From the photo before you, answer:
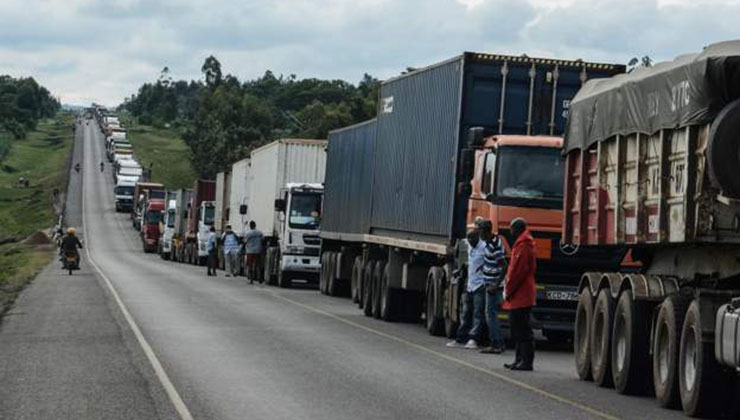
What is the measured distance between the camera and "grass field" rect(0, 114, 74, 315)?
2070 inches

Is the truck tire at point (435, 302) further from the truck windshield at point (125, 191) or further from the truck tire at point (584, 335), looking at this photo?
the truck windshield at point (125, 191)

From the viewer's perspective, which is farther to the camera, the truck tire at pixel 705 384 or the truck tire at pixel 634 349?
the truck tire at pixel 634 349

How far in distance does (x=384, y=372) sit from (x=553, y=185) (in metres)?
5.76

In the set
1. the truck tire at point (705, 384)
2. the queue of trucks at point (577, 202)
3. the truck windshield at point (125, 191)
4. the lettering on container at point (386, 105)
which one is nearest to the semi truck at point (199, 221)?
the queue of trucks at point (577, 202)

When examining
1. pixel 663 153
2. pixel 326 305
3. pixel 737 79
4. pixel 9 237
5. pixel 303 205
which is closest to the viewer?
pixel 737 79

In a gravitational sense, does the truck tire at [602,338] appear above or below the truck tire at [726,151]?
below

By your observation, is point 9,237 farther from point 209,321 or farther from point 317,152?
point 209,321

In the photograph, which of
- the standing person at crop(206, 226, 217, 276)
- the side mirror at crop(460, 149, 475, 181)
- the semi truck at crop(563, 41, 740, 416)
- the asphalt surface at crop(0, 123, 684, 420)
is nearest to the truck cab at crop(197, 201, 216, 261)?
the standing person at crop(206, 226, 217, 276)

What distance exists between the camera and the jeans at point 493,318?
22031mm

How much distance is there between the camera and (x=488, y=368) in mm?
19422

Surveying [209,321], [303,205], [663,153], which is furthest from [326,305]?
[663,153]

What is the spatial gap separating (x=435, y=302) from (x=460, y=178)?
221cm

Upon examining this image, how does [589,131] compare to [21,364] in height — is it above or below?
above

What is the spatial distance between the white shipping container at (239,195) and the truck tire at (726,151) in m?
38.4
